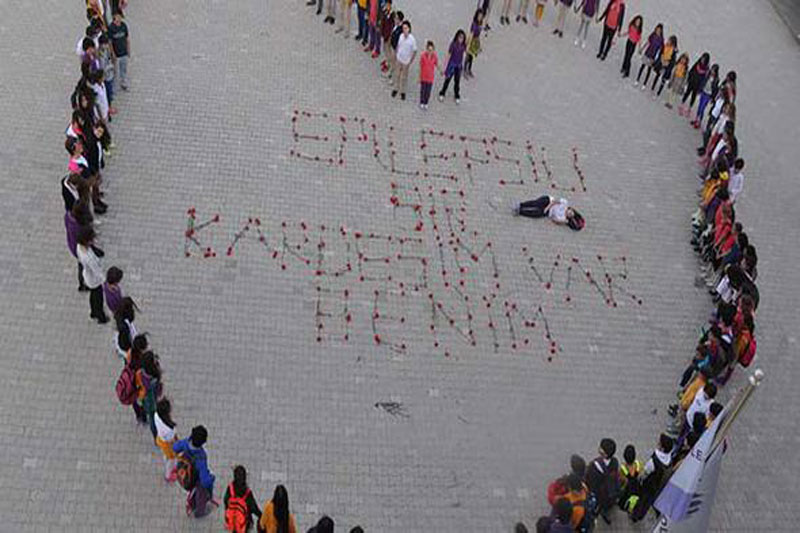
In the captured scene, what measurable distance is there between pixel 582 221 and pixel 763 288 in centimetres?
349

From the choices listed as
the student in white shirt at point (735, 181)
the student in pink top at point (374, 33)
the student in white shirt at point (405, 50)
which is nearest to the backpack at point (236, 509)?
the student in white shirt at point (405, 50)

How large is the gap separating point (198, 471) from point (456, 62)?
10739 millimetres

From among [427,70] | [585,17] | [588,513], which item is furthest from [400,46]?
[588,513]

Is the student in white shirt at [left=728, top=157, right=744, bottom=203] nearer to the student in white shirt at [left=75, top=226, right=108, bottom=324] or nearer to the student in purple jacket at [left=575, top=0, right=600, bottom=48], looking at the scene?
the student in purple jacket at [left=575, top=0, right=600, bottom=48]

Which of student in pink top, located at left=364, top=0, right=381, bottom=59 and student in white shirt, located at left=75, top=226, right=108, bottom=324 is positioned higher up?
student in pink top, located at left=364, top=0, right=381, bottom=59

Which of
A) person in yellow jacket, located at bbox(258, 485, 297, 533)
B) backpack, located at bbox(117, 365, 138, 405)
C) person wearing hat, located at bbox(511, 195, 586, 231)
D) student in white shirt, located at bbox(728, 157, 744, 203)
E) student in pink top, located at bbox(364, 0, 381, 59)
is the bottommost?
person in yellow jacket, located at bbox(258, 485, 297, 533)

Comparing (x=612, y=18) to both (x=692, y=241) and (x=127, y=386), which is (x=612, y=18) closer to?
(x=692, y=241)

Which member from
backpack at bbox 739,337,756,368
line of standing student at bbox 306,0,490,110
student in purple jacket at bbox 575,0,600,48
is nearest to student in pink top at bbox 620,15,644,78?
student in purple jacket at bbox 575,0,600,48

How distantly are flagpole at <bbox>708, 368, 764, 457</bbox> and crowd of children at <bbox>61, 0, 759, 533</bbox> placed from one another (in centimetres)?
120

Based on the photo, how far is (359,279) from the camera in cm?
1302

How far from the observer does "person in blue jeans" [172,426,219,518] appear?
28.6ft

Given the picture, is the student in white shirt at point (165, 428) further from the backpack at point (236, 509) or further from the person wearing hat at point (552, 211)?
the person wearing hat at point (552, 211)

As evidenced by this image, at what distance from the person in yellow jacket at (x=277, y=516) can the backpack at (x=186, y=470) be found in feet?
3.18

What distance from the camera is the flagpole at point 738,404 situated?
26.4 ft
